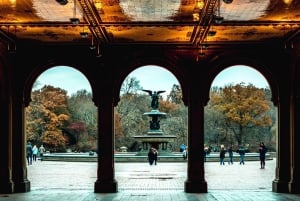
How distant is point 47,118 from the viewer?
190 ft

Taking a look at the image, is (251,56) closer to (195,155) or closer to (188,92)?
(188,92)

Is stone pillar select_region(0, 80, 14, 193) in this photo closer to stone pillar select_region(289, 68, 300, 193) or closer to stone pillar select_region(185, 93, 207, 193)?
stone pillar select_region(185, 93, 207, 193)

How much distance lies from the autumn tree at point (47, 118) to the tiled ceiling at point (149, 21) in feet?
122

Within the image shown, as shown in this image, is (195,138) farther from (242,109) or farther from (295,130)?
(242,109)

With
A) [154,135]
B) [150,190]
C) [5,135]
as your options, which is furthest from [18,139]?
[154,135]

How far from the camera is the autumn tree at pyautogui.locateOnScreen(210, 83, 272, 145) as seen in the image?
5938cm

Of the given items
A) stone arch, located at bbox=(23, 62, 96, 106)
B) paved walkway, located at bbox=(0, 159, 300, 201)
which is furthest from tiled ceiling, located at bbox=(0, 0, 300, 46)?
paved walkway, located at bbox=(0, 159, 300, 201)

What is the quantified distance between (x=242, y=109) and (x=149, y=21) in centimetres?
4322

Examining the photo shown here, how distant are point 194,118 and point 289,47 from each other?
4.07m

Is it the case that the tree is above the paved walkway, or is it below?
above

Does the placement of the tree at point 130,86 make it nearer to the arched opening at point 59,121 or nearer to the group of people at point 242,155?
the arched opening at point 59,121

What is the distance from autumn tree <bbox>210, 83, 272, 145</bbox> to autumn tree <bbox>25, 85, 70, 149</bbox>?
49.4 ft

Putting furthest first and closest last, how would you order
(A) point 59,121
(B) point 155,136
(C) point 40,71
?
(A) point 59,121 < (B) point 155,136 < (C) point 40,71

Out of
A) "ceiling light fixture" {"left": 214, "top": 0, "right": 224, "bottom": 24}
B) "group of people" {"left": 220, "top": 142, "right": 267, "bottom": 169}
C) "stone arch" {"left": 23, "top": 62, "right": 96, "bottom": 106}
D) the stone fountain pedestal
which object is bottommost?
"group of people" {"left": 220, "top": 142, "right": 267, "bottom": 169}
